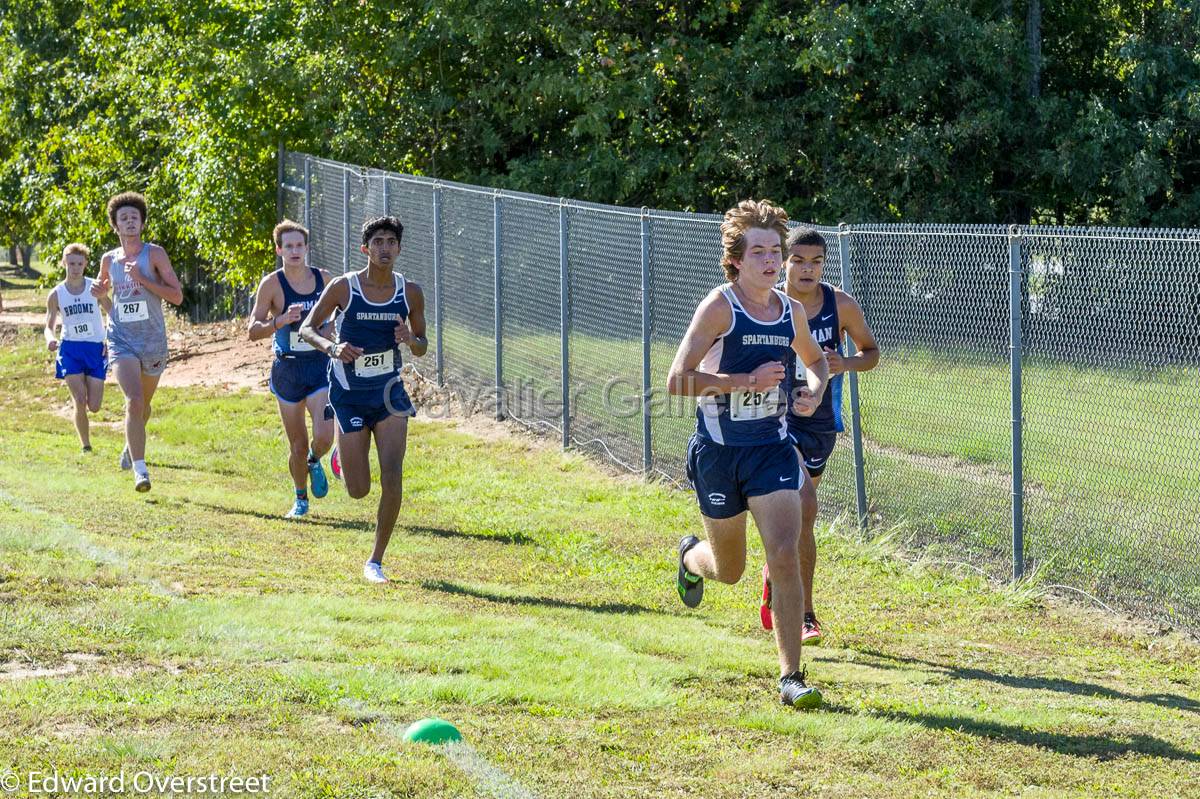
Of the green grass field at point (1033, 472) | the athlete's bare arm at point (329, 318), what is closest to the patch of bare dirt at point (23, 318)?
the green grass field at point (1033, 472)

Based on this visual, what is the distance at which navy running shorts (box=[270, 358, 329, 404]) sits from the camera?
1073 centimetres

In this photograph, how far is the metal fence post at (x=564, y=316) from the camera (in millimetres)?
13625

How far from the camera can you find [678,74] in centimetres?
2228

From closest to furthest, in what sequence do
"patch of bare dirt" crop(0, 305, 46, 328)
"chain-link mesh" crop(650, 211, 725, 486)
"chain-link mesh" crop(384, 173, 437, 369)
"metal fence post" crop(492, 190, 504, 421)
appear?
"chain-link mesh" crop(650, 211, 725, 486) → "metal fence post" crop(492, 190, 504, 421) → "chain-link mesh" crop(384, 173, 437, 369) → "patch of bare dirt" crop(0, 305, 46, 328)

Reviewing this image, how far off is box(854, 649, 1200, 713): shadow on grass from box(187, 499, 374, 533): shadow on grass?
4.48 m

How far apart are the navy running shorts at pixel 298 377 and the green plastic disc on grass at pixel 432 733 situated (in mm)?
5733

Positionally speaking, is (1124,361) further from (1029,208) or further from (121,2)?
(121,2)

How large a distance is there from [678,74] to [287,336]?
504 inches

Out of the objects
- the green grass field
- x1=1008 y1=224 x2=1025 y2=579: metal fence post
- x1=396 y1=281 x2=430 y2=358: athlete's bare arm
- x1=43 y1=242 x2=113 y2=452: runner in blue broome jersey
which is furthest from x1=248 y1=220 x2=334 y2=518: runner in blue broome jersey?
x1=1008 y1=224 x2=1025 y2=579: metal fence post

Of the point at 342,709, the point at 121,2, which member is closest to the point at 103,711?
the point at 342,709

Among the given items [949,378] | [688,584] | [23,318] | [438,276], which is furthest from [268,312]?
[23,318]

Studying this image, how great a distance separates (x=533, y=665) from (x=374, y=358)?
2.93m

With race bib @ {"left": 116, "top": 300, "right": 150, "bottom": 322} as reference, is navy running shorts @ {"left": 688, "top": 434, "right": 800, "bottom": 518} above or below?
below

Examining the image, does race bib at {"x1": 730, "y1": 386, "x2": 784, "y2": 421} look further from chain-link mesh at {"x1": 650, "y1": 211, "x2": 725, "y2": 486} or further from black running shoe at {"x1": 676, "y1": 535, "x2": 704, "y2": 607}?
chain-link mesh at {"x1": 650, "y1": 211, "x2": 725, "y2": 486}
